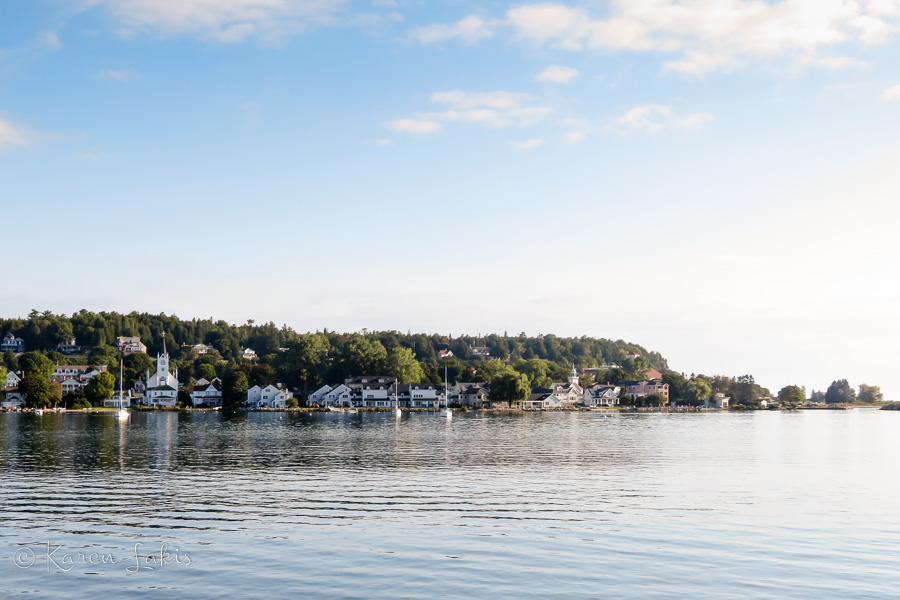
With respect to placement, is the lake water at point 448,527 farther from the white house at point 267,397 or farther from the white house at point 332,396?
the white house at point 332,396

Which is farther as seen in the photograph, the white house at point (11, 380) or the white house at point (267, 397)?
the white house at point (11, 380)

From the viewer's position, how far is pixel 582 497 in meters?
32.1

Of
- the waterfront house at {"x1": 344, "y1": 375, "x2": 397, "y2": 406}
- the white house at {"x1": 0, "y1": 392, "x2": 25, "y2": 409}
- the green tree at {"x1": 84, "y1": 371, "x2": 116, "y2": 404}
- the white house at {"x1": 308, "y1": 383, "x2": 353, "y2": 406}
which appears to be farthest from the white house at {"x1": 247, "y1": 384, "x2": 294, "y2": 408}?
the white house at {"x1": 0, "y1": 392, "x2": 25, "y2": 409}

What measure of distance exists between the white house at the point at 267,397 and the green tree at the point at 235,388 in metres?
1.81

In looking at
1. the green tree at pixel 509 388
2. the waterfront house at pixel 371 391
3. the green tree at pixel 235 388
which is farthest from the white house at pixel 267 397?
the green tree at pixel 509 388

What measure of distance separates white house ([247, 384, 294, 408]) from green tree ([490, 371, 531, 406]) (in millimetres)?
51629

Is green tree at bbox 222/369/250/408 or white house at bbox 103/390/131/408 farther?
green tree at bbox 222/369/250/408

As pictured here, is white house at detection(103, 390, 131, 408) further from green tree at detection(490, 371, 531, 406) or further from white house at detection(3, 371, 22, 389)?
green tree at detection(490, 371, 531, 406)

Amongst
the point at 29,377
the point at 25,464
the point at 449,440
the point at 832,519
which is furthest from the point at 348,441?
the point at 29,377

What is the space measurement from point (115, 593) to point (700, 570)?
1443cm

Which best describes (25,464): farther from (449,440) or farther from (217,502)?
(449,440)

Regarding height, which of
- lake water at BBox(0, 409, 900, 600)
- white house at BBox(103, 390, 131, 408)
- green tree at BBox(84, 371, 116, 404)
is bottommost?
white house at BBox(103, 390, 131, 408)

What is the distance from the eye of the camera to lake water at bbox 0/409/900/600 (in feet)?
60.8

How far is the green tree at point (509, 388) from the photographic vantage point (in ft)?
591
